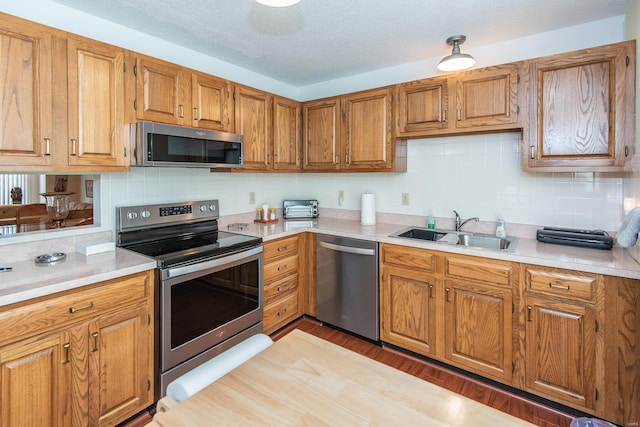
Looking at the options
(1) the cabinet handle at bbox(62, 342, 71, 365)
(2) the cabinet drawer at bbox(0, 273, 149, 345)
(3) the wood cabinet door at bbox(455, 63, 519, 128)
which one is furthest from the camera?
(3) the wood cabinet door at bbox(455, 63, 519, 128)

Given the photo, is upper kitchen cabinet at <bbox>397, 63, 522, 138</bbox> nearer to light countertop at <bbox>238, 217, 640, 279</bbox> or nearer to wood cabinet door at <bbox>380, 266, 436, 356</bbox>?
light countertop at <bbox>238, 217, 640, 279</bbox>

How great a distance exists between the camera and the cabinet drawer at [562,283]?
5.85 ft

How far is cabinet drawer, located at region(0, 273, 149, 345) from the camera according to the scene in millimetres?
1357

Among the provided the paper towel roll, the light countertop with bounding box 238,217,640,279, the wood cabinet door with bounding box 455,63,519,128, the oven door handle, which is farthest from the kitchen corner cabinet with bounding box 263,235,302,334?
the wood cabinet door with bounding box 455,63,519,128

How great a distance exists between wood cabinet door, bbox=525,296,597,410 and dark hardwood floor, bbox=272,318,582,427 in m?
0.10

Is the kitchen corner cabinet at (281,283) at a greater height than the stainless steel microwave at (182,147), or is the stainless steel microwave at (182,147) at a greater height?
the stainless steel microwave at (182,147)

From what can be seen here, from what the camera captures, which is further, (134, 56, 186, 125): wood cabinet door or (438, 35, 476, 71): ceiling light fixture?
(438, 35, 476, 71): ceiling light fixture

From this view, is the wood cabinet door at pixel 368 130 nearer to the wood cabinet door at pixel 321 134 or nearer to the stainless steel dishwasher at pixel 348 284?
the wood cabinet door at pixel 321 134

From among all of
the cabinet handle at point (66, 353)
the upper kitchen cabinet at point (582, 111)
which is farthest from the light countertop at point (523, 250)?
the cabinet handle at point (66, 353)

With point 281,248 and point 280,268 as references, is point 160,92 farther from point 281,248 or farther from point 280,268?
point 280,268

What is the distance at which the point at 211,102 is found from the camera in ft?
8.14

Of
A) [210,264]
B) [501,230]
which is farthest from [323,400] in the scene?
[501,230]

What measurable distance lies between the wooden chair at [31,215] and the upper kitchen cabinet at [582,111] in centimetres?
308

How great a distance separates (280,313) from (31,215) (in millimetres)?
1839
